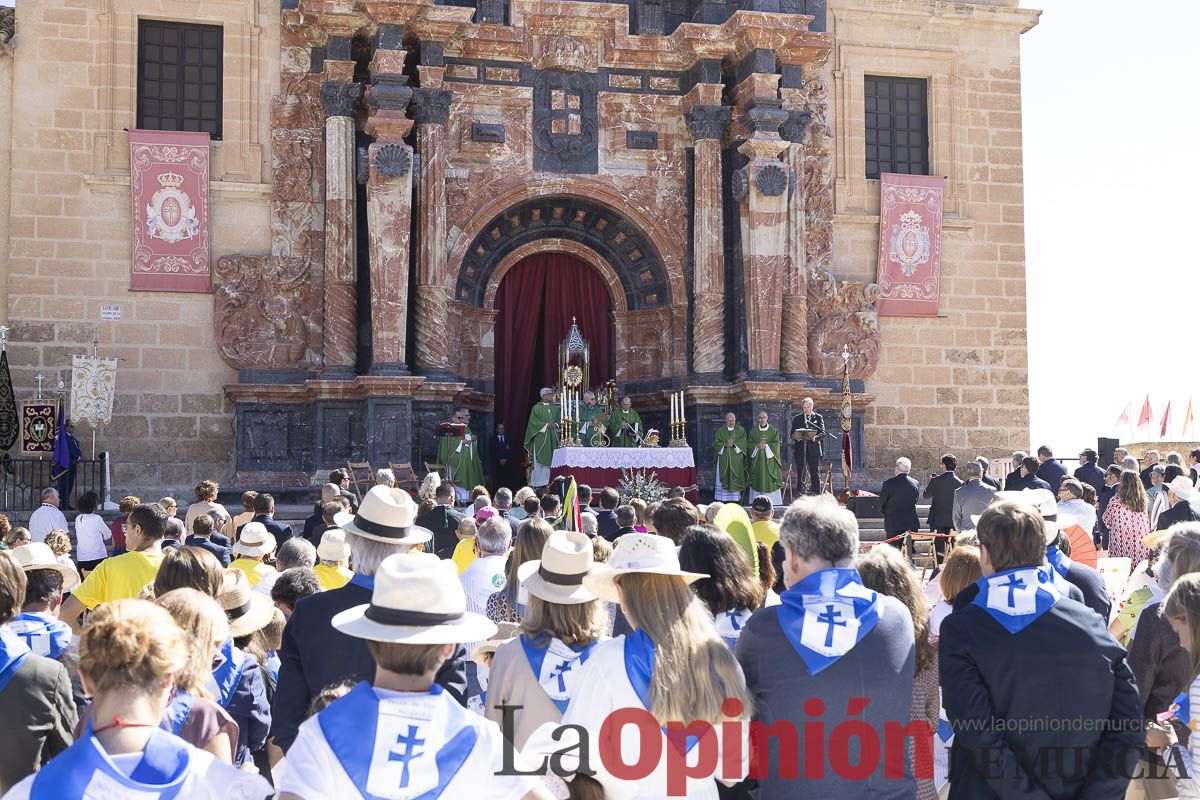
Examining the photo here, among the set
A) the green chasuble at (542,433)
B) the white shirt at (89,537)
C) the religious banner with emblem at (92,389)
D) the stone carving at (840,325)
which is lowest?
the white shirt at (89,537)

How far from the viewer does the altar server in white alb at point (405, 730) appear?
3068 mm

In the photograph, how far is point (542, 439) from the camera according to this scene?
59.4 ft

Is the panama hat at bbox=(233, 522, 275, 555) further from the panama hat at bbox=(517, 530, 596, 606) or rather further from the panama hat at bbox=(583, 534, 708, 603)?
→ the panama hat at bbox=(583, 534, 708, 603)

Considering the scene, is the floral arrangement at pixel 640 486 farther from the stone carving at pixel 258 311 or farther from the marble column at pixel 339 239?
the stone carving at pixel 258 311

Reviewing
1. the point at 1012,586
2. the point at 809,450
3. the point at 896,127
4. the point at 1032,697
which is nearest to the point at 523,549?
the point at 1012,586

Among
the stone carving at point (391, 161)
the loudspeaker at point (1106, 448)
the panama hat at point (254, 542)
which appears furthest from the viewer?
the loudspeaker at point (1106, 448)

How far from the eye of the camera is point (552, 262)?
2038cm

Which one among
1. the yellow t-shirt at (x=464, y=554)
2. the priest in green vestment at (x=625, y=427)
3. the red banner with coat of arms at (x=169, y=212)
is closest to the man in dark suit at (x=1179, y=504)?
the yellow t-shirt at (x=464, y=554)

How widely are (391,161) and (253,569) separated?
11.1m

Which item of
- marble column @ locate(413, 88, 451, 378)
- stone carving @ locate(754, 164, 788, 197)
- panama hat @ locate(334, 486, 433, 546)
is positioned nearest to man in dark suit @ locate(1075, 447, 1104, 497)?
stone carving @ locate(754, 164, 788, 197)

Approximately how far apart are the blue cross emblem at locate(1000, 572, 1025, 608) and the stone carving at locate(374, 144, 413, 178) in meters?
14.4

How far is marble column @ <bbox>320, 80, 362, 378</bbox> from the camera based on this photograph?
58.1 ft

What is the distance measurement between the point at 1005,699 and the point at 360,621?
82.7 inches

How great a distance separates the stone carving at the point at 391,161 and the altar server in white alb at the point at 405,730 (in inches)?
580
